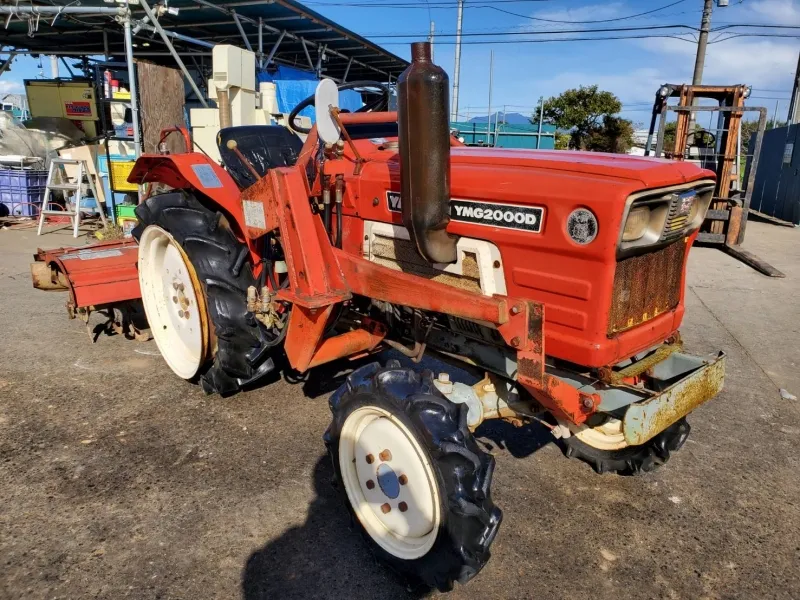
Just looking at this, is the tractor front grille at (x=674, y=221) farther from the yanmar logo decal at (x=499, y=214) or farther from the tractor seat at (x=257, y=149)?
the tractor seat at (x=257, y=149)

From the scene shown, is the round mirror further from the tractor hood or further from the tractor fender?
the tractor fender

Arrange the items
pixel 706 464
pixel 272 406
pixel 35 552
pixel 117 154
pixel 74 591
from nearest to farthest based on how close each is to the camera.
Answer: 1. pixel 74 591
2. pixel 35 552
3. pixel 706 464
4. pixel 272 406
5. pixel 117 154

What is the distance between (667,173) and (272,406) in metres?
2.31

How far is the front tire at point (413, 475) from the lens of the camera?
6.04 feet

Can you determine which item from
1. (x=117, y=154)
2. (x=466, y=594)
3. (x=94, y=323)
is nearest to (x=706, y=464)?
(x=466, y=594)

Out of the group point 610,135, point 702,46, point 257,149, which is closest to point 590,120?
point 610,135

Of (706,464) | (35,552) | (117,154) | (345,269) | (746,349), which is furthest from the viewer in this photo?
(117,154)

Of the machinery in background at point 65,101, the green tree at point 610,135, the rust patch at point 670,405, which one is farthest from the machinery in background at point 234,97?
the green tree at point 610,135

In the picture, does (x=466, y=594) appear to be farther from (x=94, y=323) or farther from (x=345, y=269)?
(x=94, y=323)

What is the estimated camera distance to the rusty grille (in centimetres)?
207

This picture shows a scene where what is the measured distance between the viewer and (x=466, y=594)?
2.03 m

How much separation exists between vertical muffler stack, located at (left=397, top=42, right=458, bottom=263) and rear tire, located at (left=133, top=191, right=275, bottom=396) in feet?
4.24

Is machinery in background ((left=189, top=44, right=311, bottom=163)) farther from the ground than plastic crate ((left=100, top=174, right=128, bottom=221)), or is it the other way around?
machinery in background ((left=189, top=44, right=311, bottom=163))

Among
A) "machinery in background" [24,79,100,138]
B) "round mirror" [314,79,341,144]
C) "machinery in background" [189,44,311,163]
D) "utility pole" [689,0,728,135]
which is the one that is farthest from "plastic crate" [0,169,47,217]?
"utility pole" [689,0,728,135]
